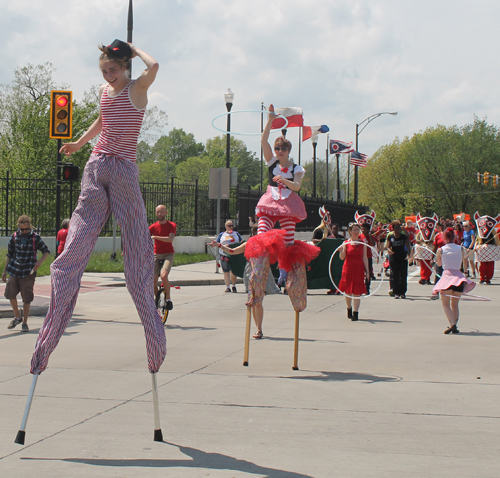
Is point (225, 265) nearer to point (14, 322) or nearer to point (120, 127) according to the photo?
point (14, 322)

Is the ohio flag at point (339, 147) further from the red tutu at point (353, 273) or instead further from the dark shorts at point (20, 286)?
the dark shorts at point (20, 286)

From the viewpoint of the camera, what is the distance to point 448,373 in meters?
7.01

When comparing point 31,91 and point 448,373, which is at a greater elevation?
point 31,91

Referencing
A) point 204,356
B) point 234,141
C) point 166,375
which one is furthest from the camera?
point 234,141

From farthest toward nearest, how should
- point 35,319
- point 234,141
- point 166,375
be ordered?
point 234,141 → point 35,319 → point 166,375

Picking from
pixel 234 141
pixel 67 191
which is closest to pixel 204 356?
pixel 67 191

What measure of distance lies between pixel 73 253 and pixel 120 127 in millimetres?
876

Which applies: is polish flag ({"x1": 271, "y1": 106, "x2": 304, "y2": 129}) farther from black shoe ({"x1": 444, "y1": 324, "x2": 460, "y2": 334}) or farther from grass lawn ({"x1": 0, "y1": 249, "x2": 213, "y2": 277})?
grass lawn ({"x1": 0, "y1": 249, "x2": 213, "y2": 277})

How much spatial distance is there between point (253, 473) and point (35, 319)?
8.74m

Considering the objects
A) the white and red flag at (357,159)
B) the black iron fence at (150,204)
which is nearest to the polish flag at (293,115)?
the black iron fence at (150,204)

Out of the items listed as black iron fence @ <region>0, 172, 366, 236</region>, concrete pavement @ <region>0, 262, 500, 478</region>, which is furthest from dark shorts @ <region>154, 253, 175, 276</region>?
black iron fence @ <region>0, 172, 366, 236</region>

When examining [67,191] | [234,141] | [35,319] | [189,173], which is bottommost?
[35,319]

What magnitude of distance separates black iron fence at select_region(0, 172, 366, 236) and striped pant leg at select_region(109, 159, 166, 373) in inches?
815

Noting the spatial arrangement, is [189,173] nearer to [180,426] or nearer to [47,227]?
[47,227]
